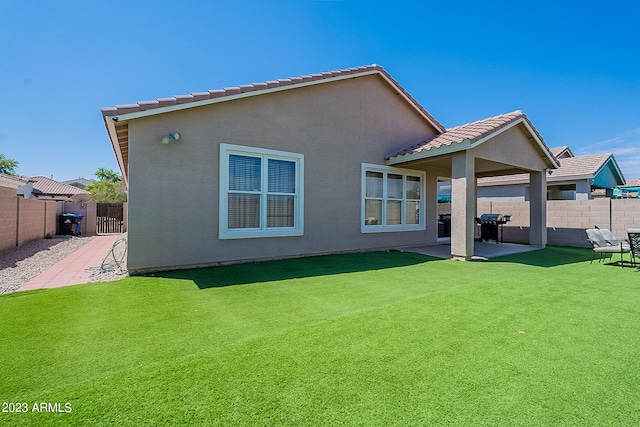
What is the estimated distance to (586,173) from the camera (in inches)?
727

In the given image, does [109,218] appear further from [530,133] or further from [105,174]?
[105,174]

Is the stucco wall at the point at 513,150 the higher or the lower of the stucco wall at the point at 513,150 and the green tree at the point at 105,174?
the lower

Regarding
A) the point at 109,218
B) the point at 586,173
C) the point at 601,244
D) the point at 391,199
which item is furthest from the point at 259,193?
the point at 586,173

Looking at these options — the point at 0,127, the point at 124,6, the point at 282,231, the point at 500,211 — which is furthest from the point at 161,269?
the point at 0,127

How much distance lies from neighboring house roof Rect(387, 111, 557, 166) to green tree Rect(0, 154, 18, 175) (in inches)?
2778

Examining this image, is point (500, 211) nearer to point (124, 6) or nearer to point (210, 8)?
point (210, 8)

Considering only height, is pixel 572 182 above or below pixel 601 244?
above

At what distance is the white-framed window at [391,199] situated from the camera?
11.7 metres

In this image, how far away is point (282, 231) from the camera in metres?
9.62

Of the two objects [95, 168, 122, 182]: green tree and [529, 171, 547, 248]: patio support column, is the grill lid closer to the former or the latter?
[529, 171, 547, 248]: patio support column

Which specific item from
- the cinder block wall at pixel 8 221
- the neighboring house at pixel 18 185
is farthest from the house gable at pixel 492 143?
the neighboring house at pixel 18 185

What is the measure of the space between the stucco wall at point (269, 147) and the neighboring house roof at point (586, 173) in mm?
12519

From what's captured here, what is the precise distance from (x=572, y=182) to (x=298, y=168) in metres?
19.5

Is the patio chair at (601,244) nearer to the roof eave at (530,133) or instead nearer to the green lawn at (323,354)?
the green lawn at (323,354)
